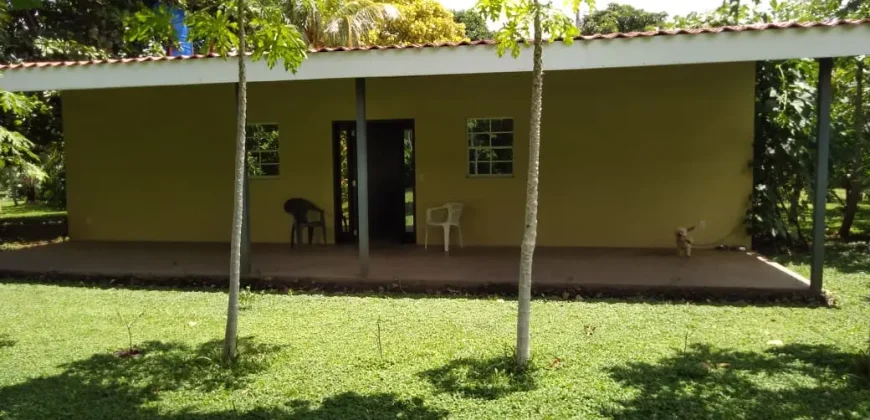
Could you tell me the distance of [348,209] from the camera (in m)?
9.98

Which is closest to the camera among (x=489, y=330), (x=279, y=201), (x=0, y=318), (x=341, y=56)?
(x=489, y=330)

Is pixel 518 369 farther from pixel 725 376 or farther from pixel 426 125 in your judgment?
pixel 426 125

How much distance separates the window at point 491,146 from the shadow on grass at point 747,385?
5.08m

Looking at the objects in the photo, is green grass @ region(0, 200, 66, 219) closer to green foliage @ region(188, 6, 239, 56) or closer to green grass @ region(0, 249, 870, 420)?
green grass @ region(0, 249, 870, 420)

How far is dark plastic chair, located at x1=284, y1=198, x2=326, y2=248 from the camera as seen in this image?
9367 mm

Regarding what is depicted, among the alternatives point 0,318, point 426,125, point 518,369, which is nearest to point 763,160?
point 426,125

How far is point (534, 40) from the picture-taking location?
4.09 m

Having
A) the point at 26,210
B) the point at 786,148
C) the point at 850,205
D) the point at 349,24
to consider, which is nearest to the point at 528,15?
the point at 786,148

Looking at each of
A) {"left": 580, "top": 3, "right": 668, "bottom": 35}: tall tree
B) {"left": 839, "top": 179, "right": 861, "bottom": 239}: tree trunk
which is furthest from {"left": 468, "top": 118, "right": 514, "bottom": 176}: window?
{"left": 580, "top": 3, "right": 668, "bottom": 35}: tall tree

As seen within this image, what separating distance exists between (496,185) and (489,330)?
4368 millimetres

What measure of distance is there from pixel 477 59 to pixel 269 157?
4.89 meters

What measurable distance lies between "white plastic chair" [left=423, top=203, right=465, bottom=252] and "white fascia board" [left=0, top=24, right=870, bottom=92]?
113 inches

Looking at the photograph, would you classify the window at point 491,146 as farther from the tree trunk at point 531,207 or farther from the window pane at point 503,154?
the tree trunk at point 531,207

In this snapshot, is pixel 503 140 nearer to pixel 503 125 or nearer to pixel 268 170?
pixel 503 125
